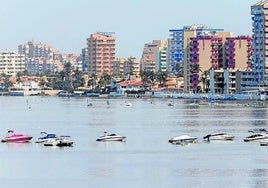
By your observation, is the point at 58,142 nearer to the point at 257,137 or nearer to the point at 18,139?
the point at 18,139

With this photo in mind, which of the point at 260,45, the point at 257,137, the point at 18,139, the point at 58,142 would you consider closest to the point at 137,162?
the point at 58,142

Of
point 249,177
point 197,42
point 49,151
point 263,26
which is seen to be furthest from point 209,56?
point 249,177

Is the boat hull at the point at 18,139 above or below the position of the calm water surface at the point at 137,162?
above

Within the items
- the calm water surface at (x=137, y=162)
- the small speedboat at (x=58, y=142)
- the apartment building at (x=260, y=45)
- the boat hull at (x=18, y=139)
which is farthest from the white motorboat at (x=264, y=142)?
the apartment building at (x=260, y=45)

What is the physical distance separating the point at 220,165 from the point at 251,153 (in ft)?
21.2

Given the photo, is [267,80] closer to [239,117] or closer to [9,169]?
[239,117]

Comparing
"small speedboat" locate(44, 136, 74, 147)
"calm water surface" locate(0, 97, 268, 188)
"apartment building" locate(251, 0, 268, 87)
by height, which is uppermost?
"apartment building" locate(251, 0, 268, 87)

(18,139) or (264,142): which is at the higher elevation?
(18,139)

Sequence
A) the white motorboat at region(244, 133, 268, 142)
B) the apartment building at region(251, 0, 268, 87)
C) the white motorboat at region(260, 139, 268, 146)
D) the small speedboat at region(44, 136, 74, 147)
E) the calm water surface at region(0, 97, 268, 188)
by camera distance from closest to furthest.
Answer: the calm water surface at region(0, 97, 268, 188), the small speedboat at region(44, 136, 74, 147), the white motorboat at region(260, 139, 268, 146), the white motorboat at region(244, 133, 268, 142), the apartment building at region(251, 0, 268, 87)

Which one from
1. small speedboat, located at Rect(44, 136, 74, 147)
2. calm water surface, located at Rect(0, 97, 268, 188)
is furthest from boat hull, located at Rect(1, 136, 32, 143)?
small speedboat, located at Rect(44, 136, 74, 147)

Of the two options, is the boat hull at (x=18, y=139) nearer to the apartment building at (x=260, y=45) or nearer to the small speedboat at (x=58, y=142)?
the small speedboat at (x=58, y=142)

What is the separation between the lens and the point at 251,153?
57438 millimetres

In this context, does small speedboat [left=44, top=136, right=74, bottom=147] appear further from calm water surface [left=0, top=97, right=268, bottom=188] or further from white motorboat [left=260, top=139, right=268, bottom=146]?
white motorboat [left=260, top=139, right=268, bottom=146]

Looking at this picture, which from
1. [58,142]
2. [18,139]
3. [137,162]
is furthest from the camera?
[18,139]
